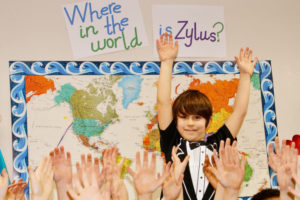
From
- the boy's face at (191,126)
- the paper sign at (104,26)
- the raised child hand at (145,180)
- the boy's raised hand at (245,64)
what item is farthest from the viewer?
the paper sign at (104,26)

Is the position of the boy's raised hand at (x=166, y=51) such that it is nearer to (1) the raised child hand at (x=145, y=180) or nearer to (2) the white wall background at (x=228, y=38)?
(2) the white wall background at (x=228, y=38)

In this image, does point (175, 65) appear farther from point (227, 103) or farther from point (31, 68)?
point (31, 68)

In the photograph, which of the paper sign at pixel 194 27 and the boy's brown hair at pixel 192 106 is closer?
the boy's brown hair at pixel 192 106

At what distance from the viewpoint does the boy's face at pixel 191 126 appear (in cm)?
164

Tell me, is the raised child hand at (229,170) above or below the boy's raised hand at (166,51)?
below

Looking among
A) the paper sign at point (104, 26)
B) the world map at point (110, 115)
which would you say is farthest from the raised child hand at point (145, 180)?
the paper sign at point (104, 26)

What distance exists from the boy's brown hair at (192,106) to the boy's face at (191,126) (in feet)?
0.06

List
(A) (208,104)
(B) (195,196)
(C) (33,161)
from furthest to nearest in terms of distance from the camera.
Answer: (C) (33,161) → (A) (208,104) → (B) (195,196)

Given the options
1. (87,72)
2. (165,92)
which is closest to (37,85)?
(87,72)

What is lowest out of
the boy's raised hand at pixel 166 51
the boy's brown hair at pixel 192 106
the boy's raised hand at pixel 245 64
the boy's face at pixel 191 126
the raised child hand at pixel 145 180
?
the raised child hand at pixel 145 180

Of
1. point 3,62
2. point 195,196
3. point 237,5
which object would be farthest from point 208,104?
point 3,62

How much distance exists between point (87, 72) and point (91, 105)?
0.45ft

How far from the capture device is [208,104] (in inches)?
65.8

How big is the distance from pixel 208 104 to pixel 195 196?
34cm
